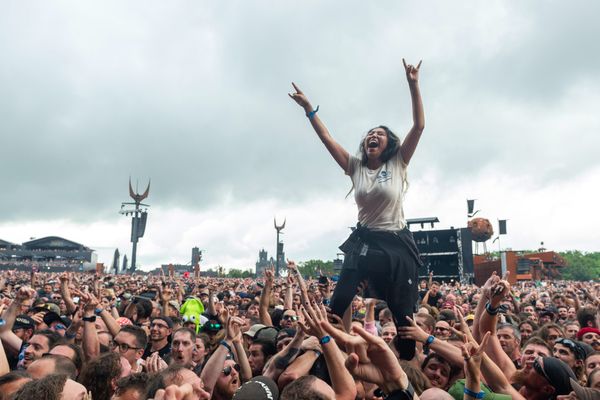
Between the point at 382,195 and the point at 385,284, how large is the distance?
0.76 metres

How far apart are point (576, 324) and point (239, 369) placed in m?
4.99

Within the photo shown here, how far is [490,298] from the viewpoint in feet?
14.1

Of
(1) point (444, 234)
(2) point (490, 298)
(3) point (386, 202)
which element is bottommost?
(2) point (490, 298)

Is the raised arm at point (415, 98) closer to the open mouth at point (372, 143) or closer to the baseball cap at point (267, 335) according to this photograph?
the open mouth at point (372, 143)

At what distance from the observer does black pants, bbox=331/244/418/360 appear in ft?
13.1

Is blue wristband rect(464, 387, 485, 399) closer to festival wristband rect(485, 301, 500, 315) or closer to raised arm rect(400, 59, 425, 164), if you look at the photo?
festival wristband rect(485, 301, 500, 315)

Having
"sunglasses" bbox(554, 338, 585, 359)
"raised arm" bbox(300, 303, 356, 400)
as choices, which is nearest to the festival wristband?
"sunglasses" bbox(554, 338, 585, 359)

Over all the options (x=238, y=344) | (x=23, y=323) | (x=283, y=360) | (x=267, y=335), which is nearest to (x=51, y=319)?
(x=23, y=323)

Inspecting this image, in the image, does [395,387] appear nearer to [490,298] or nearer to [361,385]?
[361,385]

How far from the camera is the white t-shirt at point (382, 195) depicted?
4.18 metres

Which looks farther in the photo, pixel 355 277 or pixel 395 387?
pixel 355 277

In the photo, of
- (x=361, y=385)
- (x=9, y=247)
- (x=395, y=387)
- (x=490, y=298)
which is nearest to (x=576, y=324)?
(x=490, y=298)

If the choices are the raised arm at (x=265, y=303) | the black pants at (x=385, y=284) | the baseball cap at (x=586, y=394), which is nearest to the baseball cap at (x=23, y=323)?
the raised arm at (x=265, y=303)

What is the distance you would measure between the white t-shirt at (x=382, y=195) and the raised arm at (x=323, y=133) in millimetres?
276
